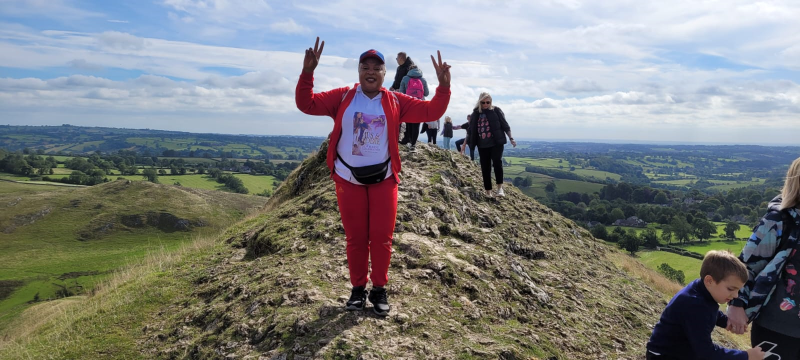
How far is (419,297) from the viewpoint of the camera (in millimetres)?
5754

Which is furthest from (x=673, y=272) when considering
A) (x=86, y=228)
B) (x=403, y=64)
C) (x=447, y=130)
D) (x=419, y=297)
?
(x=86, y=228)

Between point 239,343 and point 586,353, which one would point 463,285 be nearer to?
point 586,353

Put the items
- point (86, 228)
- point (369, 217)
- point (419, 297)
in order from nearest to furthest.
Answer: point (369, 217) → point (419, 297) → point (86, 228)

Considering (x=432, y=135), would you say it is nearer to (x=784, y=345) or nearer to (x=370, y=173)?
(x=370, y=173)

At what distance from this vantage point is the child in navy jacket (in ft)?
10.6

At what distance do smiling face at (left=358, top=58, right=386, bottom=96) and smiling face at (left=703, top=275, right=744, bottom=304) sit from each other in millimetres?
3610

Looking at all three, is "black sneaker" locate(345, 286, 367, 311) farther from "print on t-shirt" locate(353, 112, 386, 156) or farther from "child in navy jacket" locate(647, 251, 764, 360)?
"child in navy jacket" locate(647, 251, 764, 360)

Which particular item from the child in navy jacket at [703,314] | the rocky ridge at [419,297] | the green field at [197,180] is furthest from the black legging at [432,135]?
the green field at [197,180]

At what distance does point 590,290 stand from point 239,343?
21.5 ft

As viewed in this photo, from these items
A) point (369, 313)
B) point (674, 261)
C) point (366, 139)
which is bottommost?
point (674, 261)

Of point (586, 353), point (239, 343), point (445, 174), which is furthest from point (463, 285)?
point (445, 174)

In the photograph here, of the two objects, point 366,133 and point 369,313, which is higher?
point 366,133

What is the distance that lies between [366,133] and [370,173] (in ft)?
1.50

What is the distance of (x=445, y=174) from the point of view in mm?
11773
